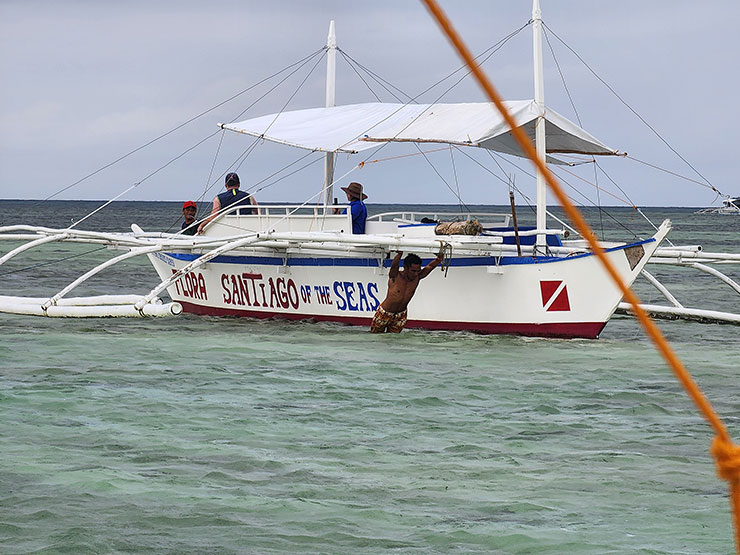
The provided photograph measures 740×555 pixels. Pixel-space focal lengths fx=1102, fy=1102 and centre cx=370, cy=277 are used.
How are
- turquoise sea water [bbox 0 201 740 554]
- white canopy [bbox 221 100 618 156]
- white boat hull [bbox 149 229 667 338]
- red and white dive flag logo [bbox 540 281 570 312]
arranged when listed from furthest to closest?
white canopy [bbox 221 100 618 156]
red and white dive flag logo [bbox 540 281 570 312]
white boat hull [bbox 149 229 667 338]
turquoise sea water [bbox 0 201 740 554]

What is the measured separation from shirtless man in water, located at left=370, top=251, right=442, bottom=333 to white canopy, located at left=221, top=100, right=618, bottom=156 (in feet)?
5.96

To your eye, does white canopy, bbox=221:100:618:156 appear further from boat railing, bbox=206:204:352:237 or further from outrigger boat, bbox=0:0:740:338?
boat railing, bbox=206:204:352:237

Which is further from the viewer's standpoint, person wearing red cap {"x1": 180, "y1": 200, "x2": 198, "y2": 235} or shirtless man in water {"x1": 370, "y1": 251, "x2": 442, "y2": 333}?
person wearing red cap {"x1": 180, "y1": 200, "x2": 198, "y2": 235}

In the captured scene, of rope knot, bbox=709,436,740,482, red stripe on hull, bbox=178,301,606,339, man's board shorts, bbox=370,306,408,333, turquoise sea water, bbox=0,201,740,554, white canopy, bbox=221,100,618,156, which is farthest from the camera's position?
white canopy, bbox=221,100,618,156

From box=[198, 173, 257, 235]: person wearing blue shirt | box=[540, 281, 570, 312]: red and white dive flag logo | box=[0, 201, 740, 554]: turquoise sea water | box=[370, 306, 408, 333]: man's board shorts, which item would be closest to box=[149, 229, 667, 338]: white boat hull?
box=[540, 281, 570, 312]: red and white dive flag logo

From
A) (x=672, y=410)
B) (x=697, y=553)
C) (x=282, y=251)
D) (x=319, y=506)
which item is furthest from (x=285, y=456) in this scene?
(x=282, y=251)

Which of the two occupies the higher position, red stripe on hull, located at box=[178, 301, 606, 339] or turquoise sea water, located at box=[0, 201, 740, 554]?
red stripe on hull, located at box=[178, 301, 606, 339]

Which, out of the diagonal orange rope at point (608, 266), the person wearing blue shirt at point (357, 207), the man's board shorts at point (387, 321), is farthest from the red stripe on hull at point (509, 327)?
the diagonal orange rope at point (608, 266)

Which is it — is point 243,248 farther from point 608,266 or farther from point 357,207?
point 608,266

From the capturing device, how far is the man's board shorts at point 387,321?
14727mm

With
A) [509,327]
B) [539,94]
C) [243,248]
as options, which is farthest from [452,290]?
[243,248]

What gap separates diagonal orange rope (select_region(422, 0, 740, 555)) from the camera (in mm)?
2348

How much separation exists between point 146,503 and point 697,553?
3097mm

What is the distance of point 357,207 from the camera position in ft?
51.4
